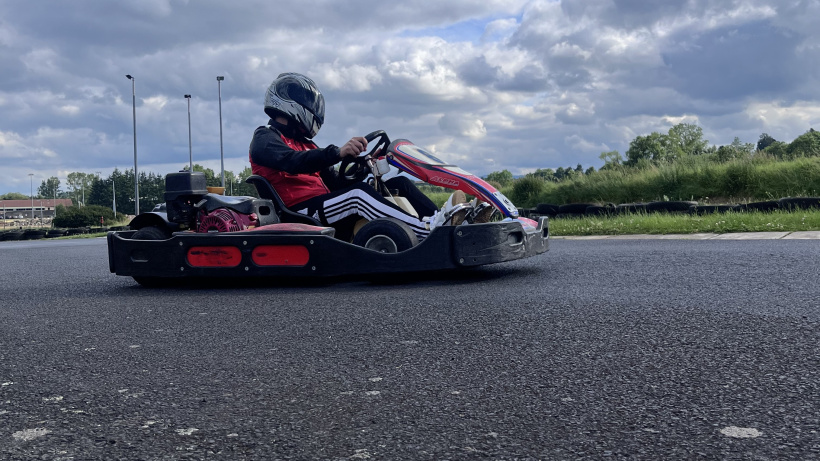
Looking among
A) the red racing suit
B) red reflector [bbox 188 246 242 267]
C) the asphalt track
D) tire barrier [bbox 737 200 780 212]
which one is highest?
the red racing suit

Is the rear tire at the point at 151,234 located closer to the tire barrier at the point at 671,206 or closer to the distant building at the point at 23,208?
the tire barrier at the point at 671,206

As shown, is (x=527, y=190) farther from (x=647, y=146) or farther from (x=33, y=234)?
(x=647, y=146)

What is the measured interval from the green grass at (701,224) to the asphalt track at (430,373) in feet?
16.2

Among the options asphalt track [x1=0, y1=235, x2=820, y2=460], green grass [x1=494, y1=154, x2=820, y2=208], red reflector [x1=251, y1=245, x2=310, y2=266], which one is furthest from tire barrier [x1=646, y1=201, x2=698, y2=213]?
red reflector [x1=251, y1=245, x2=310, y2=266]

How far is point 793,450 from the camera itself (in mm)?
1609

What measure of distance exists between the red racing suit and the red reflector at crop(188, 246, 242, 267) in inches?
30.8

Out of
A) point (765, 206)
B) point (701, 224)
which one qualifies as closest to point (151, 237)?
point (701, 224)

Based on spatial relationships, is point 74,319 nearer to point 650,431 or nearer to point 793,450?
point 650,431

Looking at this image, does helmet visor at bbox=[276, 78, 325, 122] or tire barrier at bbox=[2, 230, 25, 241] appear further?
tire barrier at bbox=[2, 230, 25, 241]

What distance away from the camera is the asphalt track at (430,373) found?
1.74 metres

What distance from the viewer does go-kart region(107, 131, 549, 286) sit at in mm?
4754

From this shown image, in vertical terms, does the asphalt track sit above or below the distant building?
below

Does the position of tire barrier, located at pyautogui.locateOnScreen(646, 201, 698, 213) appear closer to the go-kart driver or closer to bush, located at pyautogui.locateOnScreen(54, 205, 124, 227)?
the go-kart driver

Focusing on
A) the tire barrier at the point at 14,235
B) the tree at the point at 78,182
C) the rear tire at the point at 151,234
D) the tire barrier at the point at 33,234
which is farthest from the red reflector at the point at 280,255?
the tree at the point at 78,182
